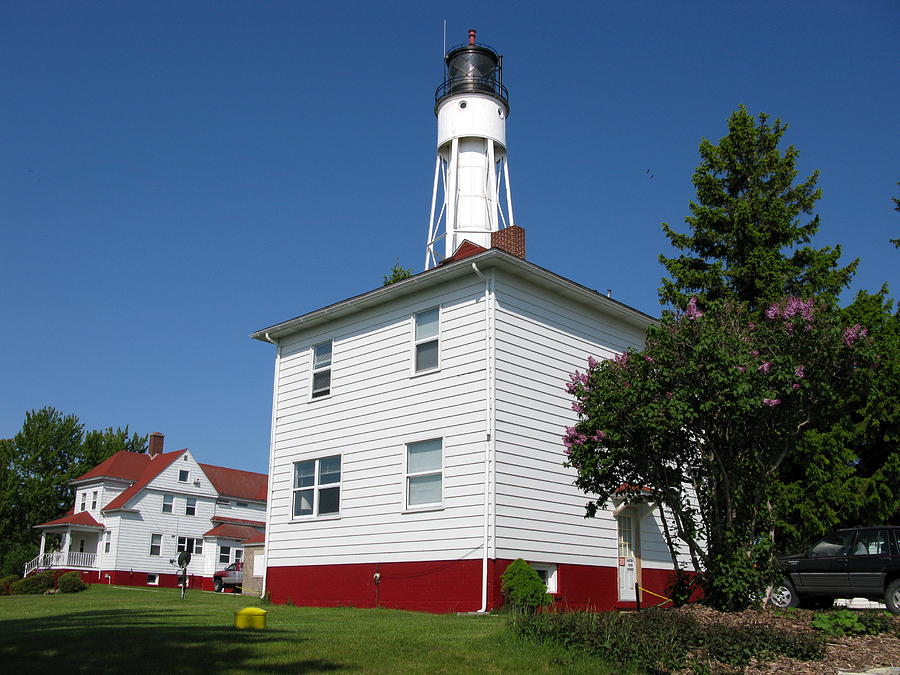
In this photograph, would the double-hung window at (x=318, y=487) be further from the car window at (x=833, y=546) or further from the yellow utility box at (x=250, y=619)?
the car window at (x=833, y=546)

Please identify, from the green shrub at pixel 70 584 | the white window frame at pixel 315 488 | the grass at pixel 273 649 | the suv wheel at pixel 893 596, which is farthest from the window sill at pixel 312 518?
the green shrub at pixel 70 584

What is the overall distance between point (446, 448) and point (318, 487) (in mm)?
4520

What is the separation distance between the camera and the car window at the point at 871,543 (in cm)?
1535

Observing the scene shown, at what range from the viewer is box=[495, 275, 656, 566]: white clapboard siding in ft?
54.1

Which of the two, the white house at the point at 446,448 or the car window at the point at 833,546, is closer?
the car window at the point at 833,546

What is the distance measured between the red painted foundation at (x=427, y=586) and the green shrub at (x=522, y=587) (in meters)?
0.33

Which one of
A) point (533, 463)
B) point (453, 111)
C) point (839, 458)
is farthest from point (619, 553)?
point (453, 111)

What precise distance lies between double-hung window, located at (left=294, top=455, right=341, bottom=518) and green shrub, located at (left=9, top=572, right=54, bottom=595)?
873 inches

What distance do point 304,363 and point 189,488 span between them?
35.2 meters

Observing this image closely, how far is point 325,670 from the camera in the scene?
8133mm

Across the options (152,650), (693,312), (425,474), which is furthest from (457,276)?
(152,650)

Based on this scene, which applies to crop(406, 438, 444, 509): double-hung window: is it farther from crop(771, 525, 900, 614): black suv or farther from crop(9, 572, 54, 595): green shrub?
crop(9, 572, 54, 595): green shrub

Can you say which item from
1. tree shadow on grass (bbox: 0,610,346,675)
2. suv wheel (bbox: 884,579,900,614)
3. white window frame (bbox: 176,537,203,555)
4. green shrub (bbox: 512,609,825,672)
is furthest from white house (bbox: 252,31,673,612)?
white window frame (bbox: 176,537,203,555)

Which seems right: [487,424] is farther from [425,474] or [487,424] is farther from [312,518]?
[312,518]
